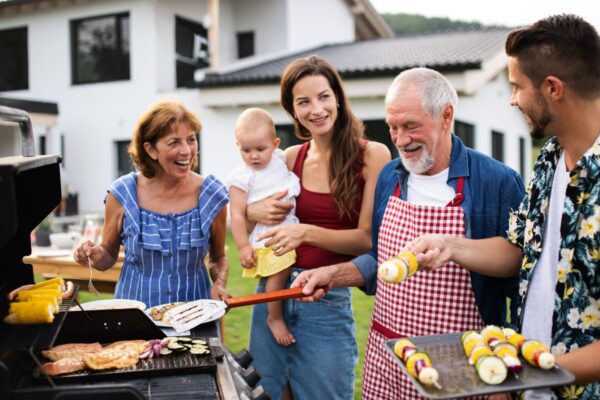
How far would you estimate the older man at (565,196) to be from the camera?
1753 millimetres

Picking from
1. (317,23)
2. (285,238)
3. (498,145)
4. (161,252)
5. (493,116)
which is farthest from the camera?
(317,23)

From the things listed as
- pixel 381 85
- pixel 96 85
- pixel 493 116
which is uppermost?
pixel 96 85

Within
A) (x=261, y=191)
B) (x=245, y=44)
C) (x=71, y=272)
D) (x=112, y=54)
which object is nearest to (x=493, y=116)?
(x=245, y=44)

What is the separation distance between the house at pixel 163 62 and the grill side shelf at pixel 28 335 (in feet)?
36.3

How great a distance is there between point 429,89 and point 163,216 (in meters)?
1.42

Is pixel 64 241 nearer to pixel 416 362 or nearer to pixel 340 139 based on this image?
pixel 340 139

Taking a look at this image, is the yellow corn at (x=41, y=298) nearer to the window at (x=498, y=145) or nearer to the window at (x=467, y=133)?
the window at (x=467, y=133)

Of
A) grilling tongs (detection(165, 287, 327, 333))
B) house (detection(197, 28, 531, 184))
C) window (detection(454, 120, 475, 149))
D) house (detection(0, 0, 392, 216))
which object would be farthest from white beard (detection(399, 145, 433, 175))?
house (detection(0, 0, 392, 216))

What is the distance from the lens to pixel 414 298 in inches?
95.0

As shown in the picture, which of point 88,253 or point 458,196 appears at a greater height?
point 458,196

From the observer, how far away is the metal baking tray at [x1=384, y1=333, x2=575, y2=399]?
1.57 meters

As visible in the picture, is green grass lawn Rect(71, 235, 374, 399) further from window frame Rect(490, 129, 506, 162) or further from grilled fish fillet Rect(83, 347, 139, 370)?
window frame Rect(490, 129, 506, 162)

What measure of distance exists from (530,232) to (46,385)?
5.26ft

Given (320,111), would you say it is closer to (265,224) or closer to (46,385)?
(265,224)
